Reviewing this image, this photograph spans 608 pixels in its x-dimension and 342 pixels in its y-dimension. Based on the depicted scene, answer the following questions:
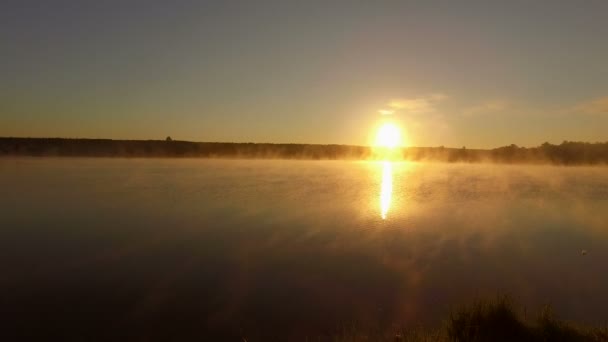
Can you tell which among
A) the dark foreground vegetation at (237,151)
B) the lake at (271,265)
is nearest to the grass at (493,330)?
the lake at (271,265)

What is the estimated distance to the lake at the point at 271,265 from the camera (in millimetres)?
6844

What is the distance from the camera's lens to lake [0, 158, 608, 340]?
684 cm

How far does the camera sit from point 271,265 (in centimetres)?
959

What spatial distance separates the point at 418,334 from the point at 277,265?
434cm

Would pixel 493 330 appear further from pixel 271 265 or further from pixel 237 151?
pixel 237 151

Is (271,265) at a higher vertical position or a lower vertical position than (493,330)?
lower

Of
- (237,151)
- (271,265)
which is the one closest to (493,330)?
(271,265)

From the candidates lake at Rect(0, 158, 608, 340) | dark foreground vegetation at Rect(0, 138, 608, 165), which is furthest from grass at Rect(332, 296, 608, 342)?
dark foreground vegetation at Rect(0, 138, 608, 165)

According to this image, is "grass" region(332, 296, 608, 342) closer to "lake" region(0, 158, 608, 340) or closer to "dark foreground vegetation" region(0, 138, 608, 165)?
"lake" region(0, 158, 608, 340)

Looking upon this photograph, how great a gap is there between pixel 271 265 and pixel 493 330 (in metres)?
4.88

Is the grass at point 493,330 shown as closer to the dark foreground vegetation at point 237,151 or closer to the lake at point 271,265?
the lake at point 271,265

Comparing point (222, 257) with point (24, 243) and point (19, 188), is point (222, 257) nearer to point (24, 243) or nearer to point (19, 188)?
point (24, 243)

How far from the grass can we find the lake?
583mm

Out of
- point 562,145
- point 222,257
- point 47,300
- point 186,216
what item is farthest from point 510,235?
point 562,145
